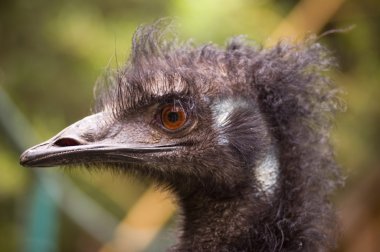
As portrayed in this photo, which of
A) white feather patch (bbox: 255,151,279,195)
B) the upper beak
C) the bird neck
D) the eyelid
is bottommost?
the bird neck

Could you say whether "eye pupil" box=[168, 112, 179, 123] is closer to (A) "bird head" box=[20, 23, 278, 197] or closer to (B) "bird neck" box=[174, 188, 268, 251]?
(A) "bird head" box=[20, 23, 278, 197]

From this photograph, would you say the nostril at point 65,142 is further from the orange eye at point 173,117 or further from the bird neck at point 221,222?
the bird neck at point 221,222

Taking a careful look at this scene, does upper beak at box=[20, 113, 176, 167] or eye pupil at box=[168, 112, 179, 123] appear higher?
eye pupil at box=[168, 112, 179, 123]

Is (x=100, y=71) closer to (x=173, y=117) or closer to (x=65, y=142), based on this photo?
(x=173, y=117)

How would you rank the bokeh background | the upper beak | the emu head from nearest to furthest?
the upper beak
the emu head
the bokeh background

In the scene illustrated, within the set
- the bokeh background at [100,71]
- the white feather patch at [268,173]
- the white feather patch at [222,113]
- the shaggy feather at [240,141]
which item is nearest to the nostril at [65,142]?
the shaggy feather at [240,141]

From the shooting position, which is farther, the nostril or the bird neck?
the bird neck

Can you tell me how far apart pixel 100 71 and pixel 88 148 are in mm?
2981

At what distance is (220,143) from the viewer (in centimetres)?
277

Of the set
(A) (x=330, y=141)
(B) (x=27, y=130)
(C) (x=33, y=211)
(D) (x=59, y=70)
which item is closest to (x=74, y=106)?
(D) (x=59, y=70)

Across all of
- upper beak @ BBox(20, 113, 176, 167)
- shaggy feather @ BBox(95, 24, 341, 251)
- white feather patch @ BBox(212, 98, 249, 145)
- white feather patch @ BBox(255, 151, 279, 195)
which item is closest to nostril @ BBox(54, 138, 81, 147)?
upper beak @ BBox(20, 113, 176, 167)

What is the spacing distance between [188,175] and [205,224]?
0.19m

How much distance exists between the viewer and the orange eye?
2707 mm

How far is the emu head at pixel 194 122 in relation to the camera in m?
2.70
